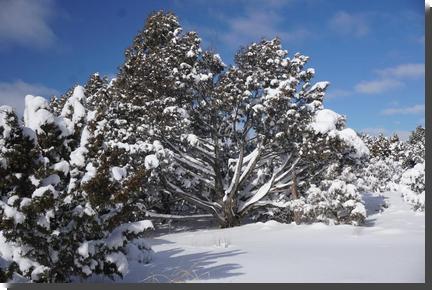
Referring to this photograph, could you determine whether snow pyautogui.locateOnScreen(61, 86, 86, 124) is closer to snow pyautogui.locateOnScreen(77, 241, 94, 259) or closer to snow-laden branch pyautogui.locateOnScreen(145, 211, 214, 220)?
snow pyautogui.locateOnScreen(77, 241, 94, 259)

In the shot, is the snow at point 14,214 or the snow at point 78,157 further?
the snow at point 78,157

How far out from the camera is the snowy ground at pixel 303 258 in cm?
526

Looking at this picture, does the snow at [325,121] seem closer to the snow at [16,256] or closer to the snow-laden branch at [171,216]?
the snow-laden branch at [171,216]

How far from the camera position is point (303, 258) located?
21.7 feet

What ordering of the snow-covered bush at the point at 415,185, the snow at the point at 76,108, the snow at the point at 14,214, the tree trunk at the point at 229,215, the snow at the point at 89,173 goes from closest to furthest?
the snow at the point at 14,214 → the snow at the point at 89,173 → the snow at the point at 76,108 → the snow-covered bush at the point at 415,185 → the tree trunk at the point at 229,215

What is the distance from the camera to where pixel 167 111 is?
14102 millimetres

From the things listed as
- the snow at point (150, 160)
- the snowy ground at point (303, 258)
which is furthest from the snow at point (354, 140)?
the snow at point (150, 160)

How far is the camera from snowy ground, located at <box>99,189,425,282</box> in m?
5.26

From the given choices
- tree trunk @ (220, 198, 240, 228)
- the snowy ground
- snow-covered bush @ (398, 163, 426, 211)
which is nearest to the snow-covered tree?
tree trunk @ (220, 198, 240, 228)

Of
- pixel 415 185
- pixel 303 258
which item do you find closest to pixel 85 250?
pixel 303 258

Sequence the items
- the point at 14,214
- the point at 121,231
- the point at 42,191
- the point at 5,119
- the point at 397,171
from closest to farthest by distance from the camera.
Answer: the point at 14,214
the point at 42,191
the point at 5,119
the point at 121,231
the point at 397,171

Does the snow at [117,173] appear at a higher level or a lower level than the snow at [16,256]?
higher

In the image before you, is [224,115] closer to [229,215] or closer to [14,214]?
[229,215]

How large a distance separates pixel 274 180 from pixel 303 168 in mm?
1228
